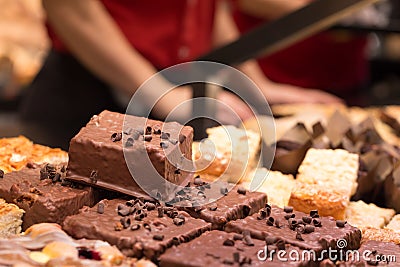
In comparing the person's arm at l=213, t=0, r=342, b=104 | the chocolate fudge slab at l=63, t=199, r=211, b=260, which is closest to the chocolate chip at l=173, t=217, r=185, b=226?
the chocolate fudge slab at l=63, t=199, r=211, b=260

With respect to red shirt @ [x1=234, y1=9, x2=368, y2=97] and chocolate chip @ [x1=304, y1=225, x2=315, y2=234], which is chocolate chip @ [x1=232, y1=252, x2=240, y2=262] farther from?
red shirt @ [x1=234, y1=9, x2=368, y2=97]

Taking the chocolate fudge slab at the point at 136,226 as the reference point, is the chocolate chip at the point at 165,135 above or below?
above

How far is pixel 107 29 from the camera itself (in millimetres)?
3172

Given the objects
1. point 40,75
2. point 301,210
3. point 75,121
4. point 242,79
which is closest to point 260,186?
point 301,210

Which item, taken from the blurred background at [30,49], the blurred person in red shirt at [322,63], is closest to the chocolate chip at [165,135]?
the blurred background at [30,49]

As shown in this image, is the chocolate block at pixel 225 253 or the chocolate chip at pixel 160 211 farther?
the chocolate chip at pixel 160 211

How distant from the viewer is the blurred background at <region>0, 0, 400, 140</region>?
4.72 metres

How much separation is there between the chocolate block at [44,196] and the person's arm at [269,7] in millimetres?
2795

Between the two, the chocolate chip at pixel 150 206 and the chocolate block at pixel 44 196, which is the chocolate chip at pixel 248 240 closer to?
the chocolate chip at pixel 150 206

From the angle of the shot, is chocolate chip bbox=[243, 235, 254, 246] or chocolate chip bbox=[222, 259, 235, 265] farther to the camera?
chocolate chip bbox=[243, 235, 254, 246]

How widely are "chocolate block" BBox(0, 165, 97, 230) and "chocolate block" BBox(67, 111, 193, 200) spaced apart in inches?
1.8

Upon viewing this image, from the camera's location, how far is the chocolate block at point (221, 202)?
5.78 ft

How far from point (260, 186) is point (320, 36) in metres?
2.82

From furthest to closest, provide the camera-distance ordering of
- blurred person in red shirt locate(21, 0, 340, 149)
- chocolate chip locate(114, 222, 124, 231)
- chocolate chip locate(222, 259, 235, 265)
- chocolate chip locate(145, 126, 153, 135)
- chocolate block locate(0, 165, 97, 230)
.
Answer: blurred person in red shirt locate(21, 0, 340, 149) → chocolate chip locate(145, 126, 153, 135) → chocolate block locate(0, 165, 97, 230) → chocolate chip locate(114, 222, 124, 231) → chocolate chip locate(222, 259, 235, 265)
